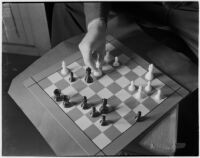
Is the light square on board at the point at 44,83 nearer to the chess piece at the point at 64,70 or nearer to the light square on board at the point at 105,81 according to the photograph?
the chess piece at the point at 64,70

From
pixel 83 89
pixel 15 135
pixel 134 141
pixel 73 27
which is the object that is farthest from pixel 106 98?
pixel 15 135

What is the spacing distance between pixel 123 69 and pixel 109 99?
179 mm

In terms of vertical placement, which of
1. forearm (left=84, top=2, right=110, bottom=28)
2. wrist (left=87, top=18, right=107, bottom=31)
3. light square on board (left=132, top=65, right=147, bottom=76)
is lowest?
light square on board (left=132, top=65, right=147, bottom=76)

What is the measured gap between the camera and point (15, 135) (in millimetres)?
1706

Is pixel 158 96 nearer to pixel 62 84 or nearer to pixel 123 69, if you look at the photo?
pixel 123 69

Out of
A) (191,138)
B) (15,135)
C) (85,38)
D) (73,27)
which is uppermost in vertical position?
(85,38)

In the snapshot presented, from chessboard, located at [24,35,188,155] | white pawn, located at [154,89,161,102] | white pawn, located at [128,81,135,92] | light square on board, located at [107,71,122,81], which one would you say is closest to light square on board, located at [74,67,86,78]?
chessboard, located at [24,35,188,155]

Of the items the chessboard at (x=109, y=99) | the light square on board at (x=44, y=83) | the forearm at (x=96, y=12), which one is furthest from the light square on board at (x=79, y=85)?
the forearm at (x=96, y=12)

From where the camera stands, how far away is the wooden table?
0.93 meters

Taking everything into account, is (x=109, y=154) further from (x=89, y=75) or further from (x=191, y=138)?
(x=191, y=138)

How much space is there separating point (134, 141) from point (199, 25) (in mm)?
671

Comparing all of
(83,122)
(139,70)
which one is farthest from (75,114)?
(139,70)

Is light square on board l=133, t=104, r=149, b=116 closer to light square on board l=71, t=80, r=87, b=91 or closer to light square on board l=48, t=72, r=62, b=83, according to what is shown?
light square on board l=71, t=80, r=87, b=91

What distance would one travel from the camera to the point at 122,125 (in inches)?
37.9
